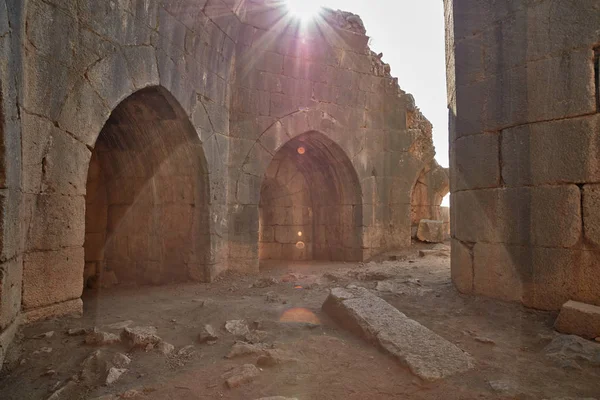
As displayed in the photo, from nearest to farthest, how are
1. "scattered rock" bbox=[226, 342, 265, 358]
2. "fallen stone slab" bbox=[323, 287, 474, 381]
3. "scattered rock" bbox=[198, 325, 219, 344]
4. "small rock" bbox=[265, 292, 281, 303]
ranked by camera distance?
"fallen stone slab" bbox=[323, 287, 474, 381], "scattered rock" bbox=[226, 342, 265, 358], "scattered rock" bbox=[198, 325, 219, 344], "small rock" bbox=[265, 292, 281, 303]

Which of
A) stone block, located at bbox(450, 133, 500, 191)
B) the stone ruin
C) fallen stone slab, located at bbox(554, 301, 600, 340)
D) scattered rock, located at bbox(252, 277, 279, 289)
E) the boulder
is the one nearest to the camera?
fallen stone slab, located at bbox(554, 301, 600, 340)

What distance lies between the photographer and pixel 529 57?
12.5 feet

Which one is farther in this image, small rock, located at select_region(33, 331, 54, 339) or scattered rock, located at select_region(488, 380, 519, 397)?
small rock, located at select_region(33, 331, 54, 339)

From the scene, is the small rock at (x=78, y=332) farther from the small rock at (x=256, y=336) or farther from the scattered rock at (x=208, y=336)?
the small rock at (x=256, y=336)

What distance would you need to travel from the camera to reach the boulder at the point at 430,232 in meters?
9.50

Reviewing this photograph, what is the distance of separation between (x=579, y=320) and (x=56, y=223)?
4.37 meters

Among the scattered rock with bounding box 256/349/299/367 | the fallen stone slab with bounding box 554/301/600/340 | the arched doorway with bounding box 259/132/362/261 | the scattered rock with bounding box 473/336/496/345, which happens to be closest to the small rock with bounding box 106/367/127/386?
the scattered rock with bounding box 256/349/299/367

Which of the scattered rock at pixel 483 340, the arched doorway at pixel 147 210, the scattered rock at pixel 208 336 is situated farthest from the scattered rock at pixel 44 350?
the scattered rock at pixel 483 340

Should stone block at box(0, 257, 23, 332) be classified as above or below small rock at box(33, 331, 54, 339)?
above

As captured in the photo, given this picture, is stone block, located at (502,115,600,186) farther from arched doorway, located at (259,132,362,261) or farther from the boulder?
the boulder

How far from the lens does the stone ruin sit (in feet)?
10.1

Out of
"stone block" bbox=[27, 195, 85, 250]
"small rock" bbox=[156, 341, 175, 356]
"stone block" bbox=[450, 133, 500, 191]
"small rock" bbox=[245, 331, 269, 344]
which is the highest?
"stone block" bbox=[450, 133, 500, 191]

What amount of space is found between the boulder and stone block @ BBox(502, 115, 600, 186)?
18.9 ft

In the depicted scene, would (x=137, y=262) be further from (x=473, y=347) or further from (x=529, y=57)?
Result: (x=529, y=57)
